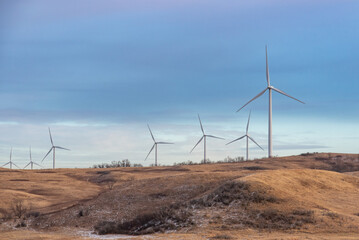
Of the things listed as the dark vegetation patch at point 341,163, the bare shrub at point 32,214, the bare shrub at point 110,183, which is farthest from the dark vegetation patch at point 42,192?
the dark vegetation patch at point 341,163

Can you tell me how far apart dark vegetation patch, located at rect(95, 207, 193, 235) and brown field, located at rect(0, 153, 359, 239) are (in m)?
0.09

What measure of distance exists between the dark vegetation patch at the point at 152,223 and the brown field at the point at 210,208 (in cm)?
9

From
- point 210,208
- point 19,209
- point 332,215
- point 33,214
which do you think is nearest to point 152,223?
point 210,208

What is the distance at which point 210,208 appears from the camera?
3853cm

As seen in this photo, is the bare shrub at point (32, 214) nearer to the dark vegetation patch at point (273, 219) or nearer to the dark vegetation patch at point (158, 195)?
the dark vegetation patch at point (158, 195)

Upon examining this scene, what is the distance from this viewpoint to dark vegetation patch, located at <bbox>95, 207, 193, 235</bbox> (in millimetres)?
36250

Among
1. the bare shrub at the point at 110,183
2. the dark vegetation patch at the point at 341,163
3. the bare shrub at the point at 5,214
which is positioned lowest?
the bare shrub at the point at 5,214

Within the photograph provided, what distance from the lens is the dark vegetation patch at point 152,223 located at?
36.2m

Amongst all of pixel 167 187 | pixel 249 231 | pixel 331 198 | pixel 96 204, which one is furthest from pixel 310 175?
pixel 96 204

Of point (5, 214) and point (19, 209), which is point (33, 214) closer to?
point (19, 209)

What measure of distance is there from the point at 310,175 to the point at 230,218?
17.2 m

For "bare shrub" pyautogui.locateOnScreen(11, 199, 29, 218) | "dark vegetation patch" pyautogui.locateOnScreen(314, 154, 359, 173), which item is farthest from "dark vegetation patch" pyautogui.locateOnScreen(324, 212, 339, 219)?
"dark vegetation patch" pyautogui.locateOnScreen(314, 154, 359, 173)

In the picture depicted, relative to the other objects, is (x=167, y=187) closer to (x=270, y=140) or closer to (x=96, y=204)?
(x=96, y=204)

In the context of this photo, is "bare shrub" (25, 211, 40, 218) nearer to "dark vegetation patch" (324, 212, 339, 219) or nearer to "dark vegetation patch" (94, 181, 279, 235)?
"dark vegetation patch" (94, 181, 279, 235)
